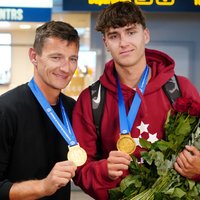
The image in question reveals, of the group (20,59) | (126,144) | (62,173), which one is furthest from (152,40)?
(62,173)

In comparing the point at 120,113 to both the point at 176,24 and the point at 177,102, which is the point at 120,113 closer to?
the point at 177,102

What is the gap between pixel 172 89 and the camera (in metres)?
2.18

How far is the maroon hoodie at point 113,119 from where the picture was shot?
6.95 feet

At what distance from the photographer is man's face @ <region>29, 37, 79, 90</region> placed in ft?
7.64

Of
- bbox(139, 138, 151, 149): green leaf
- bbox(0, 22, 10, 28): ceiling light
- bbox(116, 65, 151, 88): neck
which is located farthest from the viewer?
bbox(0, 22, 10, 28): ceiling light

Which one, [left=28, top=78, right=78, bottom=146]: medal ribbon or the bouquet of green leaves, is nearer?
the bouquet of green leaves

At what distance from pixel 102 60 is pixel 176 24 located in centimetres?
106

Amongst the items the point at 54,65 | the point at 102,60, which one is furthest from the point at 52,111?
the point at 102,60

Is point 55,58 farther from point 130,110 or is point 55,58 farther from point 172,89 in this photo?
point 172,89

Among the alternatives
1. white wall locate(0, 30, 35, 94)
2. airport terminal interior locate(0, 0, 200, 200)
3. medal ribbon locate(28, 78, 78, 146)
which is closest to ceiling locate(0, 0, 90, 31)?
airport terminal interior locate(0, 0, 200, 200)

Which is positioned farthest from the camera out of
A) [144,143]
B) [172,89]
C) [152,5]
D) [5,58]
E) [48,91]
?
[5,58]

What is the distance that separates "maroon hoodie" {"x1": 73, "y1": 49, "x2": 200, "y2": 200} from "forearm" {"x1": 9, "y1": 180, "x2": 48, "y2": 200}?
212mm

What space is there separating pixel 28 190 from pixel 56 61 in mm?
723

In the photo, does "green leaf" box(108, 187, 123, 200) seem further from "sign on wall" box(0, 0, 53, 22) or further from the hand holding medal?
"sign on wall" box(0, 0, 53, 22)
